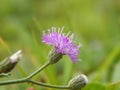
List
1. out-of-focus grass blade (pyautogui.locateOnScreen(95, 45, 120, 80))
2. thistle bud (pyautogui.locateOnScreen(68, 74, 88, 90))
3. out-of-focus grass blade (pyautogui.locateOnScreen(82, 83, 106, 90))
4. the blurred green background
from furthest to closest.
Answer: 1. out-of-focus grass blade (pyautogui.locateOnScreen(95, 45, 120, 80))
2. the blurred green background
3. out-of-focus grass blade (pyautogui.locateOnScreen(82, 83, 106, 90))
4. thistle bud (pyautogui.locateOnScreen(68, 74, 88, 90))

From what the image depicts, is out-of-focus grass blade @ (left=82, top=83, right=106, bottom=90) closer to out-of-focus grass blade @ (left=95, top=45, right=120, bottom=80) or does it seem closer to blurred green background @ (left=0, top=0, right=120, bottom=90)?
blurred green background @ (left=0, top=0, right=120, bottom=90)

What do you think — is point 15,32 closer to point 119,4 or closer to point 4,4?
point 4,4

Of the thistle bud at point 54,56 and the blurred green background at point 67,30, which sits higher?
the blurred green background at point 67,30

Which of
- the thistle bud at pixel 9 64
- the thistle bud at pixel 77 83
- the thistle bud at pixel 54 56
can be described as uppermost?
the thistle bud at pixel 9 64

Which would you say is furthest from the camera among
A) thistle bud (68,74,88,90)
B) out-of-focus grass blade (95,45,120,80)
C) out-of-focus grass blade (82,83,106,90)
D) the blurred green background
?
out-of-focus grass blade (95,45,120,80)

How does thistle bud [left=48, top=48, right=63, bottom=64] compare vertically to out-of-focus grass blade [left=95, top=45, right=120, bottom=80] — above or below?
below

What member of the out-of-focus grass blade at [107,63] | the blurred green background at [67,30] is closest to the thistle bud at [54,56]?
the blurred green background at [67,30]

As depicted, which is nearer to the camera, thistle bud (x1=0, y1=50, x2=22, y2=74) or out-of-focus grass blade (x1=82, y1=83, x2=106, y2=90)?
thistle bud (x1=0, y1=50, x2=22, y2=74)

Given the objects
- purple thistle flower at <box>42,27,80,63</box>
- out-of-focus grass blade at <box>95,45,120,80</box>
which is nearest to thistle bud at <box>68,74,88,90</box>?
purple thistle flower at <box>42,27,80,63</box>

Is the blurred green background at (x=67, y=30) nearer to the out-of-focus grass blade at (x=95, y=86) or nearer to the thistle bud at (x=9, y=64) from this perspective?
the out-of-focus grass blade at (x=95, y=86)
